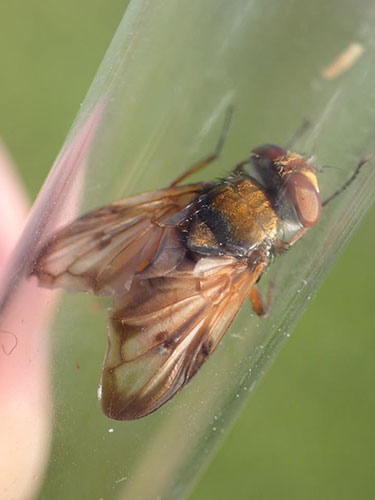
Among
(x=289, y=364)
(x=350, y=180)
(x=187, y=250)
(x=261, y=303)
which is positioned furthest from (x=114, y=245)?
(x=289, y=364)

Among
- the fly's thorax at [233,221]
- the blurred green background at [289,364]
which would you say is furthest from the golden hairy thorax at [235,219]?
the blurred green background at [289,364]

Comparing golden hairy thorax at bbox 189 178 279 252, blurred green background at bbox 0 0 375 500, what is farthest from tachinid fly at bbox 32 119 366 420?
blurred green background at bbox 0 0 375 500

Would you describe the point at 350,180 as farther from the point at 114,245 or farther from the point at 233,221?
the point at 114,245

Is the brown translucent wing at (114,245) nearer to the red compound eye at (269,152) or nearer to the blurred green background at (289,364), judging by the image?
the red compound eye at (269,152)

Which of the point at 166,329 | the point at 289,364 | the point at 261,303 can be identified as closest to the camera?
the point at 166,329

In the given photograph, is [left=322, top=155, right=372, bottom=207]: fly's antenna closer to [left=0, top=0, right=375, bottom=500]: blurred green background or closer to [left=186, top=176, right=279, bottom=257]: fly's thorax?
[left=186, top=176, right=279, bottom=257]: fly's thorax

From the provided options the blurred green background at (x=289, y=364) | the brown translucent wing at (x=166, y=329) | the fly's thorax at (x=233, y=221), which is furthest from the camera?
the blurred green background at (x=289, y=364)
